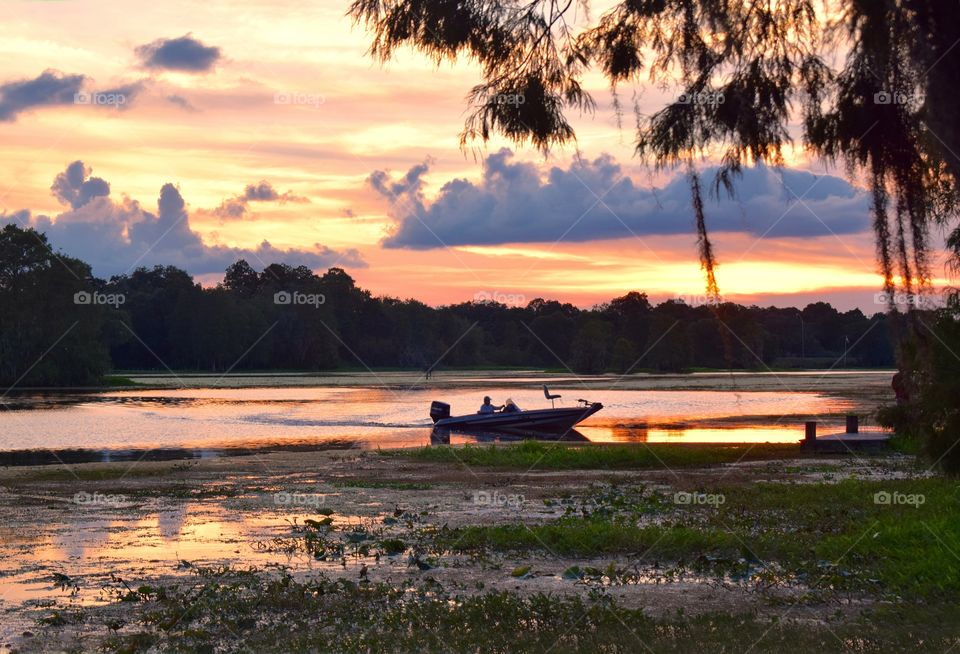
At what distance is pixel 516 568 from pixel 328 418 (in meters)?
45.1

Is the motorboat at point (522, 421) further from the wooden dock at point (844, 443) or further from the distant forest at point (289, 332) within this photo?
the distant forest at point (289, 332)

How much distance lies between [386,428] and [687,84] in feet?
142

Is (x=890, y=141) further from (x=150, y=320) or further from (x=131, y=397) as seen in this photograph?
(x=150, y=320)

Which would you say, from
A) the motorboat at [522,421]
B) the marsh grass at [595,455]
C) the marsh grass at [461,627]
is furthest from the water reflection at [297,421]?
the marsh grass at [461,627]

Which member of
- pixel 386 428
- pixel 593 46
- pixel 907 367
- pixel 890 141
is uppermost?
pixel 593 46

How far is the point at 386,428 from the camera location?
165 ft

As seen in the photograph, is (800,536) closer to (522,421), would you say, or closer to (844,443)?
(844,443)

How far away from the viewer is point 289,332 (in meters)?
152

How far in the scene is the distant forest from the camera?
10456cm

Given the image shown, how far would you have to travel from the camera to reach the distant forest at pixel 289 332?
343ft

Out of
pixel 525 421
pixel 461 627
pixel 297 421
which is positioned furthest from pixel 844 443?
pixel 297 421

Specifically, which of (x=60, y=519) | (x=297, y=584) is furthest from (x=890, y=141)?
(x=60, y=519)

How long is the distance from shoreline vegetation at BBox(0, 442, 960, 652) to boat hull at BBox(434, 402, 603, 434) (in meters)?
21.8

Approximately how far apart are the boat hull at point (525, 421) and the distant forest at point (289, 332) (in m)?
55.5
